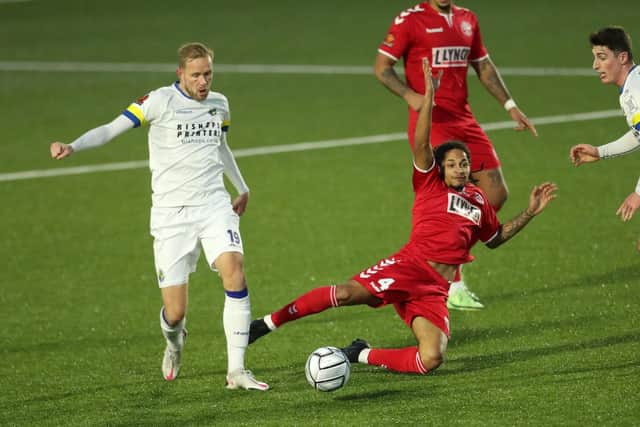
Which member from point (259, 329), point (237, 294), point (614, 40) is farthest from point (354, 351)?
point (614, 40)

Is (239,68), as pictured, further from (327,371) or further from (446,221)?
(327,371)

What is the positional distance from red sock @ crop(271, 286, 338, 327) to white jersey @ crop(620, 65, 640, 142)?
2.22 m

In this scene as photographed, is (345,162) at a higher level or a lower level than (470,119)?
lower

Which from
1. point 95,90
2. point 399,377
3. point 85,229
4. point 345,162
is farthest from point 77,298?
point 95,90

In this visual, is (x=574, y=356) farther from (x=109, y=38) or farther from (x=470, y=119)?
(x=109, y=38)

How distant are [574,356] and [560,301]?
4.63 feet

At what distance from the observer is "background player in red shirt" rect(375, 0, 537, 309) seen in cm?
920

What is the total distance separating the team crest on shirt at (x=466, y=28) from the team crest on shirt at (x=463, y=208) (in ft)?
7.33

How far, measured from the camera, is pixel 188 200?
755 cm

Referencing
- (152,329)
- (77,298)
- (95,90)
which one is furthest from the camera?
(95,90)

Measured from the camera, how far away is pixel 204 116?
771 centimetres

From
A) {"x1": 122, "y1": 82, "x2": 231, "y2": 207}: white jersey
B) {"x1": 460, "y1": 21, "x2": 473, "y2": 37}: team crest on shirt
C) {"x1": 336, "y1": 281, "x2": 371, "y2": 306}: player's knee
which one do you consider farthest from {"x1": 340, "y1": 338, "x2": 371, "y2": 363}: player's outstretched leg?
{"x1": 460, "y1": 21, "x2": 473, "y2": 37}: team crest on shirt

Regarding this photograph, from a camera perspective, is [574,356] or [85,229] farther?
[85,229]

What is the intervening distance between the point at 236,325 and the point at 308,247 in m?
3.91
